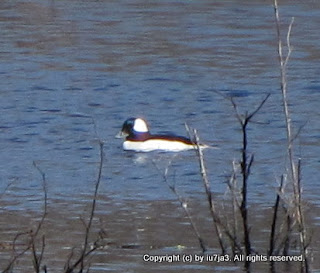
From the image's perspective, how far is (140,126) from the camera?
1229 cm

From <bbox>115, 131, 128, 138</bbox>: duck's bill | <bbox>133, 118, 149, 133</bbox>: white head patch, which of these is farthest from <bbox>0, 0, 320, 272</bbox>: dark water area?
<bbox>133, 118, 149, 133</bbox>: white head patch

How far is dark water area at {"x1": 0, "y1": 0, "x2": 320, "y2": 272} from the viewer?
8125 mm

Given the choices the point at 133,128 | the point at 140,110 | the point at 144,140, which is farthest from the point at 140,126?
the point at 140,110

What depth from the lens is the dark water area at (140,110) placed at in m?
8.12

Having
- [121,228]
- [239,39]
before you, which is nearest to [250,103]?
[239,39]

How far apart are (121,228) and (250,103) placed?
5.92 m

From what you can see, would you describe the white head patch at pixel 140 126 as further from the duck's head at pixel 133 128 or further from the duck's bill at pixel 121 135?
the duck's bill at pixel 121 135

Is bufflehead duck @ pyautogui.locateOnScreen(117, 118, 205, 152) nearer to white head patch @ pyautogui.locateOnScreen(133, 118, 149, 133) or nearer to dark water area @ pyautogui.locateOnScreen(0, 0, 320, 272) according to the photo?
white head patch @ pyautogui.locateOnScreen(133, 118, 149, 133)

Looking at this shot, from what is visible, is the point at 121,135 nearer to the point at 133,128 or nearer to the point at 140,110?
the point at 133,128

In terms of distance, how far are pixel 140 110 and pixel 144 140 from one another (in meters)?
1.56

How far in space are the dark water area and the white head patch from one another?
0.26m

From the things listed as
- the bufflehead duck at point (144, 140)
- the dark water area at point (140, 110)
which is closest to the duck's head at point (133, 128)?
the bufflehead duck at point (144, 140)

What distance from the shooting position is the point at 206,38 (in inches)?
727

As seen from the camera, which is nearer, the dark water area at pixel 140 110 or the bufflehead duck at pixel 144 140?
the dark water area at pixel 140 110
